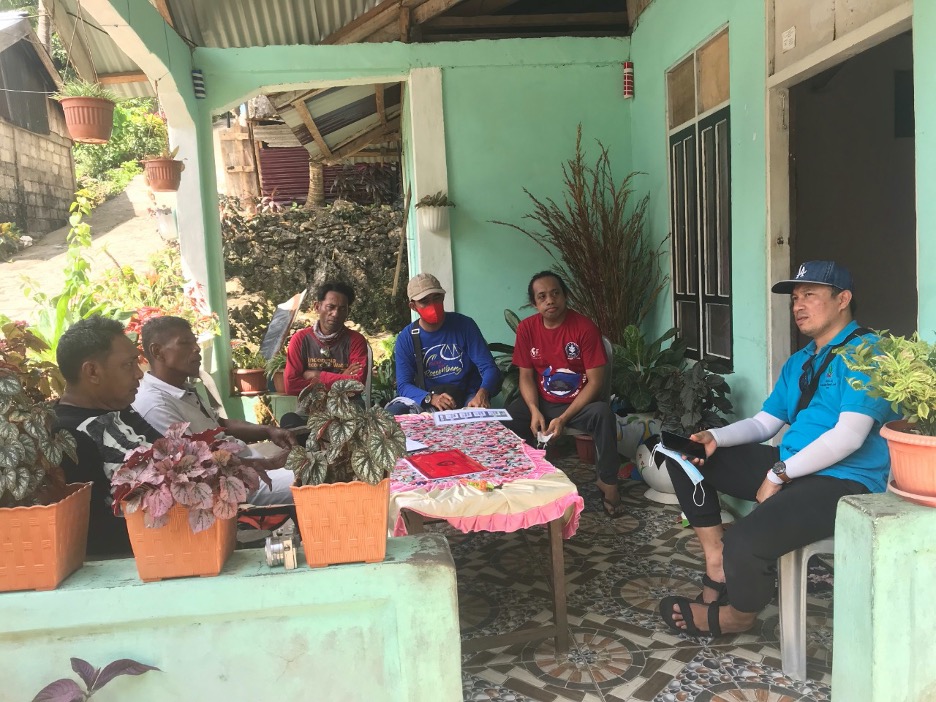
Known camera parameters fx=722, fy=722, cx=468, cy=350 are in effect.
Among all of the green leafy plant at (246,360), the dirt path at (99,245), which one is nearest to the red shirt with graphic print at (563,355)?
the green leafy plant at (246,360)

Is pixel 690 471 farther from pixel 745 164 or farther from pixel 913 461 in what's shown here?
pixel 745 164

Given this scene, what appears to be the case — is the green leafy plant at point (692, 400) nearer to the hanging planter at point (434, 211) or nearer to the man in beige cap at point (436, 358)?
the man in beige cap at point (436, 358)

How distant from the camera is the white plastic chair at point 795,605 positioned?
228cm

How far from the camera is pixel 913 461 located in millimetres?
1859

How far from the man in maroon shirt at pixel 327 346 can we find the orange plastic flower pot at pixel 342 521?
3.01m

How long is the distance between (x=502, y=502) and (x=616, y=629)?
2.95 feet

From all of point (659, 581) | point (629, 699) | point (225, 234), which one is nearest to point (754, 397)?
point (659, 581)

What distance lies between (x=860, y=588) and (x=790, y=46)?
→ 249 centimetres

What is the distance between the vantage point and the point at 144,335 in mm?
2795

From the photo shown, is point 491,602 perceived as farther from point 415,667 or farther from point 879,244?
point 879,244

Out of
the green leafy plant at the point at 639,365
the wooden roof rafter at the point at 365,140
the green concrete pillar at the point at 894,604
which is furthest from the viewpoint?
the wooden roof rafter at the point at 365,140

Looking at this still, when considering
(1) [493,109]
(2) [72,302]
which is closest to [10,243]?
(2) [72,302]

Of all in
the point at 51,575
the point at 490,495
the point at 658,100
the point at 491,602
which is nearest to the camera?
the point at 51,575

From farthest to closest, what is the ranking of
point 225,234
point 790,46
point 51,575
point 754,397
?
point 225,234
point 754,397
point 790,46
point 51,575
